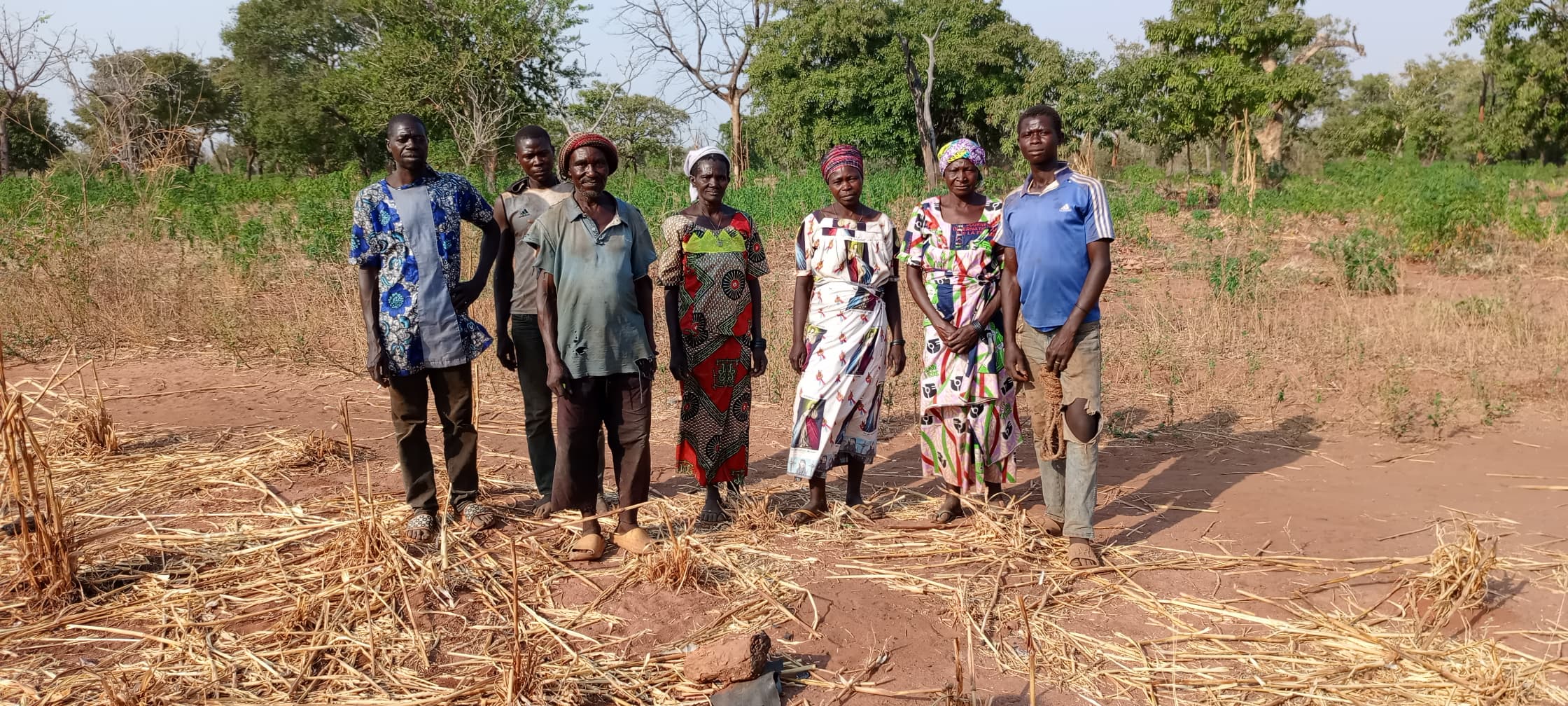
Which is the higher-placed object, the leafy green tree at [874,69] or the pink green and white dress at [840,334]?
the leafy green tree at [874,69]

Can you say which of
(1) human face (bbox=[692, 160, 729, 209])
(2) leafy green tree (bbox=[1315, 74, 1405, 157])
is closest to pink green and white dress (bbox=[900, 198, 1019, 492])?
(1) human face (bbox=[692, 160, 729, 209])

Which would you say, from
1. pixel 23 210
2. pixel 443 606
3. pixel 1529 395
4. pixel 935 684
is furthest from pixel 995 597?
pixel 23 210

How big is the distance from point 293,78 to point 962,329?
33.0 m

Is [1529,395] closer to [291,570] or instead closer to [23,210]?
[291,570]

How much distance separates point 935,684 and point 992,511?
4.31ft

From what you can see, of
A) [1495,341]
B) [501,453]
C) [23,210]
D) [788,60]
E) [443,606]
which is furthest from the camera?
[788,60]

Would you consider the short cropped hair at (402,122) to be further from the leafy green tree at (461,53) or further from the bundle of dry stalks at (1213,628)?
the leafy green tree at (461,53)

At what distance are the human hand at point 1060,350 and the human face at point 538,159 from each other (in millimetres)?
2228

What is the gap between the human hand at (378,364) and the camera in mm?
3580

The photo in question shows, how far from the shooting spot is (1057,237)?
348cm

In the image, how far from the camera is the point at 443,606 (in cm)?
325

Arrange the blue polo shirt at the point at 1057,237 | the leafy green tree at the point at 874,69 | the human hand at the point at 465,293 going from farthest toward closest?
the leafy green tree at the point at 874,69
the human hand at the point at 465,293
the blue polo shirt at the point at 1057,237

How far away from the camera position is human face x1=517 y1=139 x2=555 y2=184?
4055mm

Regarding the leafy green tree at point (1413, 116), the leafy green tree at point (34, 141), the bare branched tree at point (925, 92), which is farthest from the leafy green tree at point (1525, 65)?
the leafy green tree at point (34, 141)
